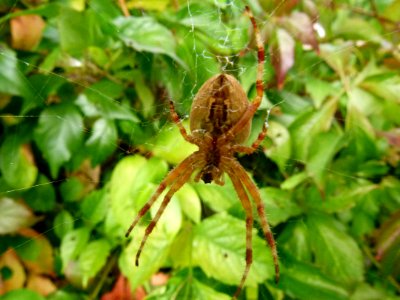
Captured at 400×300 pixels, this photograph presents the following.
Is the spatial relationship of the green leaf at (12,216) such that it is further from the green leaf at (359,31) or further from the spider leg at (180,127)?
the green leaf at (359,31)

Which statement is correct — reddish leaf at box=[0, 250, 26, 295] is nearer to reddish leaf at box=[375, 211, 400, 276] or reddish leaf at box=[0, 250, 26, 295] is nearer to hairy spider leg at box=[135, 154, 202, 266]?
hairy spider leg at box=[135, 154, 202, 266]

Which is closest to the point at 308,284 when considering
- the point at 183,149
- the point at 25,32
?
the point at 183,149

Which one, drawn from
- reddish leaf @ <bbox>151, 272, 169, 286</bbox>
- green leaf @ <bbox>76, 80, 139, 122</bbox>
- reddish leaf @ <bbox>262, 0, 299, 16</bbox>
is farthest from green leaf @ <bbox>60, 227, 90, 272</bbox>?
reddish leaf @ <bbox>262, 0, 299, 16</bbox>

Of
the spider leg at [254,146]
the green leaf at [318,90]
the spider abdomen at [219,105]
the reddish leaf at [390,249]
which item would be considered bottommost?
the reddish leaf at [390,249]

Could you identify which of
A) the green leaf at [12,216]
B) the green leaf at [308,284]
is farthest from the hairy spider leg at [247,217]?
the green leaf at [12,216]

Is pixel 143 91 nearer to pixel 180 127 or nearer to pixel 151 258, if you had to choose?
pixel 180 127

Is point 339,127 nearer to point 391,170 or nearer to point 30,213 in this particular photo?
point 391,170
